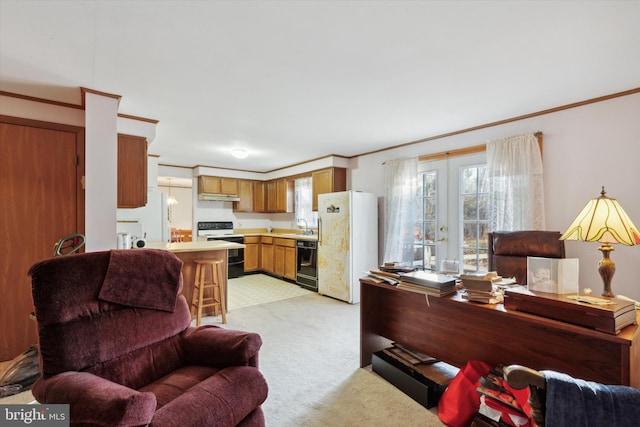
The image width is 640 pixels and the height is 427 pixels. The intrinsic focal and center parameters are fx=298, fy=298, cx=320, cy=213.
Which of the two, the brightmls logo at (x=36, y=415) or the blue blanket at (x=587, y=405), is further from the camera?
the brightmls logo at (x=36, y=415)

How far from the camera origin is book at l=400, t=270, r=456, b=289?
192cm

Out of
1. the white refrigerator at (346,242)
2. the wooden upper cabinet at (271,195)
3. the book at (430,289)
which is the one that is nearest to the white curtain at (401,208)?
→ the white refrigerator at (346,242)

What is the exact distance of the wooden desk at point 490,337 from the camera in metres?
1.37

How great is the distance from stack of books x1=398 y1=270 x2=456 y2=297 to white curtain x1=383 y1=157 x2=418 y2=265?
2.19 meters

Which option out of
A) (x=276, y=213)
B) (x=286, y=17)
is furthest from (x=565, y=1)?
(x=276, y=213)

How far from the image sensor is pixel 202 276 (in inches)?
134

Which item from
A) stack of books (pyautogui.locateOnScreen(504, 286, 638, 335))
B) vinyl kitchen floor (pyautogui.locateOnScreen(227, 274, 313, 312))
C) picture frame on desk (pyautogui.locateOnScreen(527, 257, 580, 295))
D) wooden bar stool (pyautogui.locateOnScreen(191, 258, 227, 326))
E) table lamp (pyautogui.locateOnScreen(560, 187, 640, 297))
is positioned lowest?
vinyl kitchen floor (pyautogui.locateOnScreen(227, 274, 313, 312))

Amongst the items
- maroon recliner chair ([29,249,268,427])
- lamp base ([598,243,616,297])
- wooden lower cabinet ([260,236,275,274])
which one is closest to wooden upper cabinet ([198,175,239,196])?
wooden lower cabinet ([260,236,275,274])

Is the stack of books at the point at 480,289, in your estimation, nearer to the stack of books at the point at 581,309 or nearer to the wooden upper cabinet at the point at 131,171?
the stack of books at the point at 581,309

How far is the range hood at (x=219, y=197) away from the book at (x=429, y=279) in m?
4.96

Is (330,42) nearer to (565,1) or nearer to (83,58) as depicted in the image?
(565,1)

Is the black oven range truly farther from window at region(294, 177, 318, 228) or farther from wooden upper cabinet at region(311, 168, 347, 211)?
wooden upper cabinet at region(311, 168, 347, 211)

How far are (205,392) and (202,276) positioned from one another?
7.36ft

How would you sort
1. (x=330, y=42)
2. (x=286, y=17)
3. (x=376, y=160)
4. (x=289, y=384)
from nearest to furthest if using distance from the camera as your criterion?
(x=286, y=17)
(x=330, y=42)
(x=289, y=384)
(x=376, y=160)
